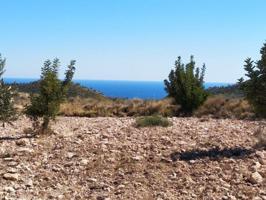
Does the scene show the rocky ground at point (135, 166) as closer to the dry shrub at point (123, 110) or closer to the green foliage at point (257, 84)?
the green foliage at point (257, 84)

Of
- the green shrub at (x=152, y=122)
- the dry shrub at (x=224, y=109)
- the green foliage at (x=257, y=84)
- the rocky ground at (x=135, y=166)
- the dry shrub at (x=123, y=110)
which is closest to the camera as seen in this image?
the rocky ground at (x=135, y=166)

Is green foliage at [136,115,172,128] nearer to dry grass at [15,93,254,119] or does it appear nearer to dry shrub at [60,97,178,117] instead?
dry grass at [15,93,254,119]

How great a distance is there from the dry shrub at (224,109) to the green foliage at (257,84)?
8930 millimetres

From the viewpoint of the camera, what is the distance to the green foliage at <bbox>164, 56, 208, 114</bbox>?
27047 millimetres

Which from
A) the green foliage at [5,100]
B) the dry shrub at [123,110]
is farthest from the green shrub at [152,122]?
the dry shrub at [123,110]

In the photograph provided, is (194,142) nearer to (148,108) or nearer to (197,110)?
(197,110)

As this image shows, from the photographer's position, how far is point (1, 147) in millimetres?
14016

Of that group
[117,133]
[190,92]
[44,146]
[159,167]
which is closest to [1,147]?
[44,146]

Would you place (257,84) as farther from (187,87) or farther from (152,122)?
(187,87)

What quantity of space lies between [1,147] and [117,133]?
3.41 m

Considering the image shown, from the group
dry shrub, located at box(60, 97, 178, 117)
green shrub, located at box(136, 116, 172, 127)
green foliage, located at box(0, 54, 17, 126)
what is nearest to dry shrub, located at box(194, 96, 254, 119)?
dry shrub, located at box(60, 97, 178, 117)

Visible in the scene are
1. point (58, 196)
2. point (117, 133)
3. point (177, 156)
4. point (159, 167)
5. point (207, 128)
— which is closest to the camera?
point (58, 196)

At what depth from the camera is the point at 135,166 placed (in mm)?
11859

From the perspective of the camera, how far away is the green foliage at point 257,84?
14.3m
